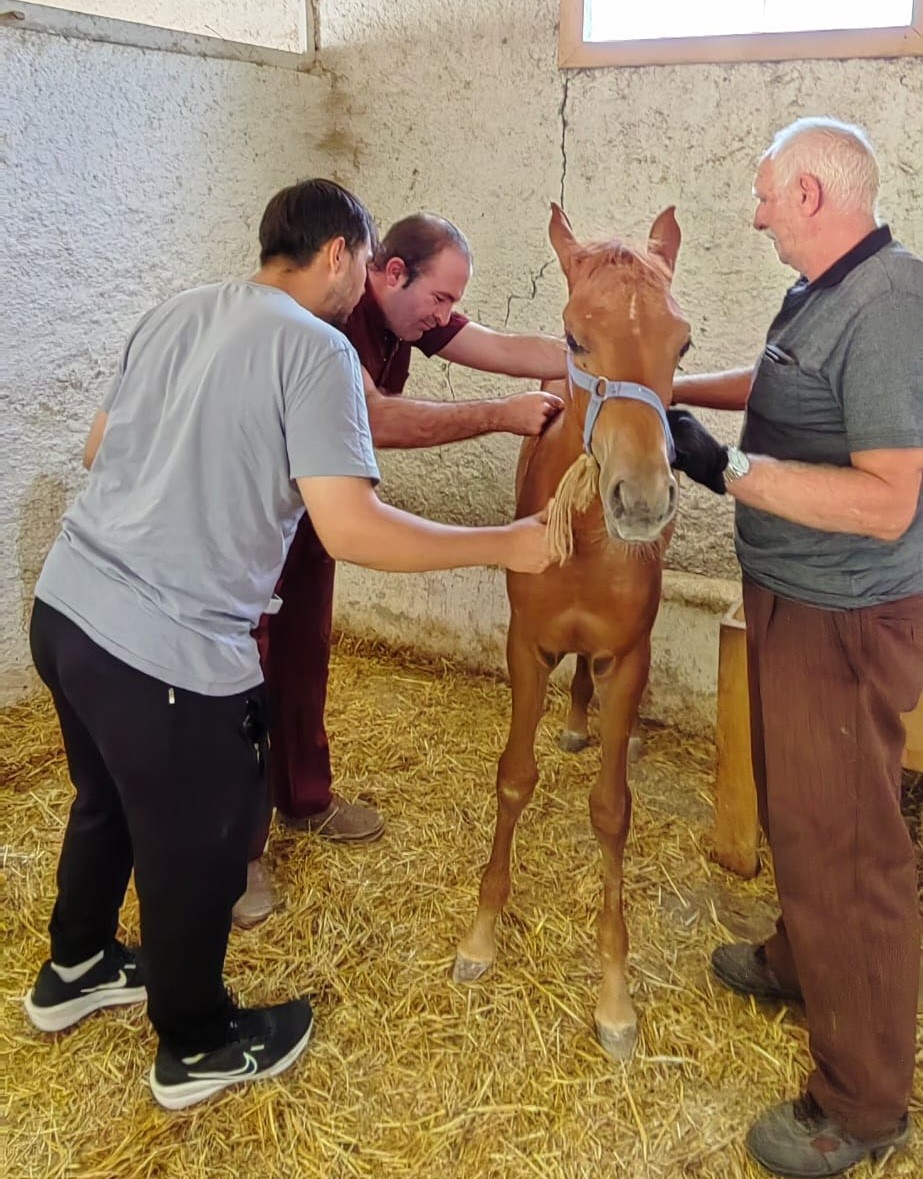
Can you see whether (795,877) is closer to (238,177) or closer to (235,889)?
(235,889)

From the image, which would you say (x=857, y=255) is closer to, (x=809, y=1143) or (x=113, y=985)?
(x=809, y=1143)

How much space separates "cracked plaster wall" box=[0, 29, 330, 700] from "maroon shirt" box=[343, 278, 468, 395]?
4.35 ft

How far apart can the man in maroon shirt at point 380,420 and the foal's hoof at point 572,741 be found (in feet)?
2.65

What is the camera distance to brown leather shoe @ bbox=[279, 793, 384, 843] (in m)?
2.81

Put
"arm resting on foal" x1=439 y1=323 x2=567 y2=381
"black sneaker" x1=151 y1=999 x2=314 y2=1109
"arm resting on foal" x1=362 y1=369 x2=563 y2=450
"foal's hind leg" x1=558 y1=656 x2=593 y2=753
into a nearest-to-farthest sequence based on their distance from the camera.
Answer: "black sneaker" x1=151 y1=999 x2=314 y2=1109 → "arm resting on foal" x1=362 y1=369 x2=563 y2=450 → "arm resting on foal" x1=439 y1=323 x2=567 y2=381 → "foal's hind leg" x1=558 y1=656 x2=593 y2=753

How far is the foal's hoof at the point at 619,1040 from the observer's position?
205 centimetres

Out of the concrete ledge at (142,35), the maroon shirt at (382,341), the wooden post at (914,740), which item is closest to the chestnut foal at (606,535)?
the maroon shirt at (382,341)

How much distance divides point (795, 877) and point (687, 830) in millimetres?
1191

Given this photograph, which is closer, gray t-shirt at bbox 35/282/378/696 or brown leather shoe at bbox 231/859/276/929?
gray t-shirt at bbox 35/282/378/696

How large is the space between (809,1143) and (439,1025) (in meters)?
0.81

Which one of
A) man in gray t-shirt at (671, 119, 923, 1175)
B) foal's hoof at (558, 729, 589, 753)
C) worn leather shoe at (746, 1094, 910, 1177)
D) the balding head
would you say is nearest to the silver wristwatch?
man in gray t-shirt at (671, 119, 923, 1175)

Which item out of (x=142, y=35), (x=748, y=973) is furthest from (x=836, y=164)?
(x=142, y=35)

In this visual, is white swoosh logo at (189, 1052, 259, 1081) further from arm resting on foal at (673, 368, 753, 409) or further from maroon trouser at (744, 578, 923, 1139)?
arm resting on foal at (673, 368, 753, 409)

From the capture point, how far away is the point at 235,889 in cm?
175
